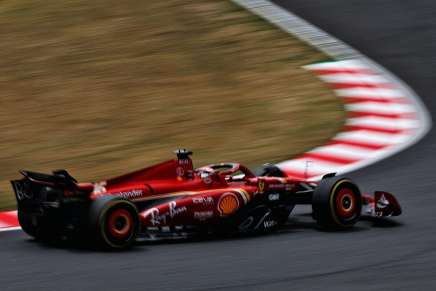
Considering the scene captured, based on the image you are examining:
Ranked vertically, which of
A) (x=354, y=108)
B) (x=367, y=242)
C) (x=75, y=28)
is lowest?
(x=367, y=242)

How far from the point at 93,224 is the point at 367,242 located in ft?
6.95

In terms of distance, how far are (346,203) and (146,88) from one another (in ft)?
19.0

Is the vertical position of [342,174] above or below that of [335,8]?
below

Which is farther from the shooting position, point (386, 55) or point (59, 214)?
point (386, 55)

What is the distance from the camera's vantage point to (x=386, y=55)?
15.5 meters

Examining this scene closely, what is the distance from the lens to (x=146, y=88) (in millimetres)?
13727

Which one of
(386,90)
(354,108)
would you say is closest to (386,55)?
(386,90)

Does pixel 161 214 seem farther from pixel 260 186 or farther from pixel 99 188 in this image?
pixel 260 186

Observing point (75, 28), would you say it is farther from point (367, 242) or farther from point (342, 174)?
point (367, 242)

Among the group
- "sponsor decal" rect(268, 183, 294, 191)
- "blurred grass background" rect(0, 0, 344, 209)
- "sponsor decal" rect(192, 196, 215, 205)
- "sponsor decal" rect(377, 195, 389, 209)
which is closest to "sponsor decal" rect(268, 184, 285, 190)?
"sponsor decal" rect(268, 183, 294, 191)

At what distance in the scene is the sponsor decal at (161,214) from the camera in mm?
7797

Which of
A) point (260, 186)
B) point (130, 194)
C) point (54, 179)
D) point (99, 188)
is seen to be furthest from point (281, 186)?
point (54, 179)

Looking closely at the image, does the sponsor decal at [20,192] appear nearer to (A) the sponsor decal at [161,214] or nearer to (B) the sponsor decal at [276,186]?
(A) the sponsor decal at [161,214]

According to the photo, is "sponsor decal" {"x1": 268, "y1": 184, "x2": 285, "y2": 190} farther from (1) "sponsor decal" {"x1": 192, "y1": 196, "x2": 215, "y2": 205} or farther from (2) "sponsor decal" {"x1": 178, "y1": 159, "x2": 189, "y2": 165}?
(2) "sponsor decal" {"x1": 178, "y1": 159, "x2": 189, "y2": 165}
